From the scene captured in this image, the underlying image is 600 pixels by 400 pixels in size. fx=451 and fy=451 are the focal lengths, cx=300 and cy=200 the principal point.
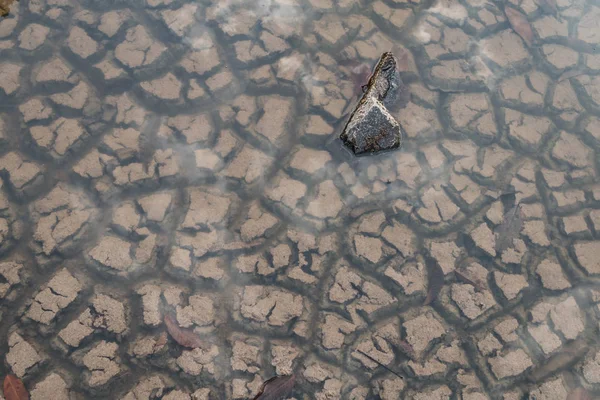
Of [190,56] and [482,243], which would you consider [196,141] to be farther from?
[482,243]

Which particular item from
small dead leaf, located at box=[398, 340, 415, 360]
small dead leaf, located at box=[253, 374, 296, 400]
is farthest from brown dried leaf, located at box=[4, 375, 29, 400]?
small dead leaf, located at box=[398, 340, 415, 360]

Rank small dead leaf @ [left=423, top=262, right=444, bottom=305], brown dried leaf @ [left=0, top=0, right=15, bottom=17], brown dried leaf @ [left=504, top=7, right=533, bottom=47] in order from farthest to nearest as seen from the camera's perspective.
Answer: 1. brown dried leaf @ [left=504, top=7, right=533, bottom=47]
2. brown dried leaf @ [left=0, top=0, right=15, bottom=17]
3. small dead leaf @ [left=423, top=262, right=444, bottom=305]

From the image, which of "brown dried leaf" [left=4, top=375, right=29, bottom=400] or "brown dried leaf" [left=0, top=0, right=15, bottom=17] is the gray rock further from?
"brown dried leaf" [left=0, top=0, right=15, bottom=17]

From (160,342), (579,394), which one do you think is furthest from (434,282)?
(160,342)

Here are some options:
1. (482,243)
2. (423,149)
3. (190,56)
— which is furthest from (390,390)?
(190,56)

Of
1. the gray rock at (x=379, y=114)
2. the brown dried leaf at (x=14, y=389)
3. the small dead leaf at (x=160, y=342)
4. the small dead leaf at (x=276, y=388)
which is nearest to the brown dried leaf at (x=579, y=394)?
the small dead leaf at (x=276, y=388)

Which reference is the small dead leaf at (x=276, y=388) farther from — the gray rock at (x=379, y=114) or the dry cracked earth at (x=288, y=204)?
the gray rock at (x=379, y=114)
